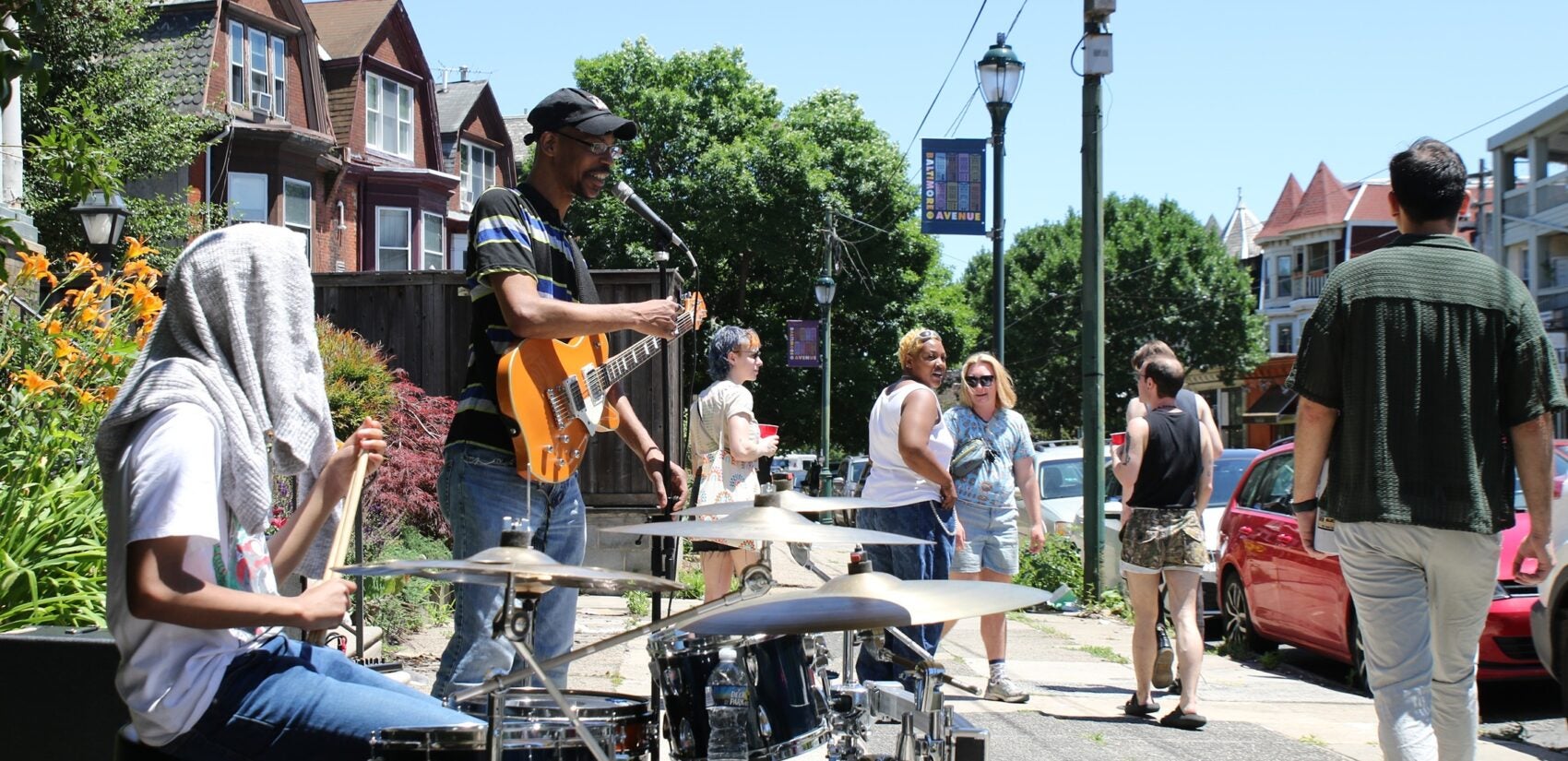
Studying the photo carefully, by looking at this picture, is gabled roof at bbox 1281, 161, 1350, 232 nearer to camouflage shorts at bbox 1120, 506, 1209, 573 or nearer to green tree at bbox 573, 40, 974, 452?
green tree at bbox 573, 40, 974, 452

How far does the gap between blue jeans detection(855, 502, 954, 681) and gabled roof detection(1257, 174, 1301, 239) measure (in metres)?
62.8

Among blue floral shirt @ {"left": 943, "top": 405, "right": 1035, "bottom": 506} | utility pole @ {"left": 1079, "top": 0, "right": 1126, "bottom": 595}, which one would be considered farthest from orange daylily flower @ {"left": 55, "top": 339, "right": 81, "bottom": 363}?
utility pole @ {"left": 1079, "top": 0, "right": 1126, "bottom": 595}

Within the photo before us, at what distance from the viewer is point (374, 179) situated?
33938mm

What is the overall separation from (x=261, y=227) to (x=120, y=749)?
1.05m

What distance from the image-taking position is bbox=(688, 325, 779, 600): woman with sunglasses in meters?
7.66

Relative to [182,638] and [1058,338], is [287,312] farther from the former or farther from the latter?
[1058,338]

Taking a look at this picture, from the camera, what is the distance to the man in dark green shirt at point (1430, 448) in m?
4.05

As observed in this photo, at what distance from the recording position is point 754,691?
10.9 feet

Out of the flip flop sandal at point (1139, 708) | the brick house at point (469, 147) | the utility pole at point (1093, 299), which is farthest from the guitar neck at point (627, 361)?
the brick house at point (469, 147)

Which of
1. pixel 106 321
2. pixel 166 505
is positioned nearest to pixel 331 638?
pixel 106 321

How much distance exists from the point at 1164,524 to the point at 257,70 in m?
27.2

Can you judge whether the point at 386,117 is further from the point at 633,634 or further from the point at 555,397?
the point at 633,634

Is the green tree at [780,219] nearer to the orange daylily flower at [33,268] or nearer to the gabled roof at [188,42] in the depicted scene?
the gabled roof at [188,42]

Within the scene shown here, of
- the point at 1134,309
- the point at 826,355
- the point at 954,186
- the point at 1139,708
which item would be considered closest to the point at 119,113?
the point at 954,186
